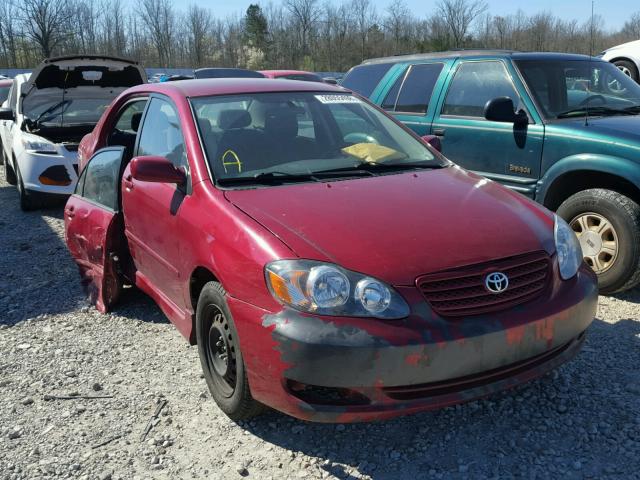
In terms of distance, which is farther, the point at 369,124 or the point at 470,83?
the point at 470,83

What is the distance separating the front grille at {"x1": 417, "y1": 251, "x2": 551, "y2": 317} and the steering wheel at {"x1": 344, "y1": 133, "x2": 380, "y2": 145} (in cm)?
148

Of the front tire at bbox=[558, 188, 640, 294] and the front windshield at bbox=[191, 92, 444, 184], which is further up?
the front windshield at bbox=[191, 92, 444, 184]

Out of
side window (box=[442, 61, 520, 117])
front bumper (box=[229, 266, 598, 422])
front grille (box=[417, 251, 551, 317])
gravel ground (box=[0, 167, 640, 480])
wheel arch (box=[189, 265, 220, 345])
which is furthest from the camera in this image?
side window (box=[442, 61, 520, 117])

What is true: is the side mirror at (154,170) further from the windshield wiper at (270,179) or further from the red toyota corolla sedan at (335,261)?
the windshield wiper at (270,179)

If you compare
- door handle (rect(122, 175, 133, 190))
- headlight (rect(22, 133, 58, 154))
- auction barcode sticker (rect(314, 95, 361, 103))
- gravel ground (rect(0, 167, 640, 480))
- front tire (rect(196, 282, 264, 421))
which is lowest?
gravel ground (rect(0, 167, 640, 480))

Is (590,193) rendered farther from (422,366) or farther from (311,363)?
(311,363)

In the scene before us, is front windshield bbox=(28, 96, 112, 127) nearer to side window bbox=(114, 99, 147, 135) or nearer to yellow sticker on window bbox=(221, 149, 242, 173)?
side window bbox=(114, 99, 147, 135)

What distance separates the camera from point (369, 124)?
404 cm

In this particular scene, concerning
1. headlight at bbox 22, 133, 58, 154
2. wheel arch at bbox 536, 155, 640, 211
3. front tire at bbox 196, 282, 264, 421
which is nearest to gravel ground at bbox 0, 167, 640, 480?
front tire at bbox 196, 282, 264, 421

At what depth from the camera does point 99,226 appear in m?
4.30

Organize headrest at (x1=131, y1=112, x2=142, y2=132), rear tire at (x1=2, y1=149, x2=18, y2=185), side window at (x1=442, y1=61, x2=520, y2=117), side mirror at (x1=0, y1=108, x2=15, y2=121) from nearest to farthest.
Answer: headrest at (x1=131, y1=112, x2=142, y2=132) < side window at (x1=442, y1=61, x2=520, y2=117) < side mirror at (x1=0, y1=108, x2=15, y2=121) < rear tire at (x1=2, y1=149, x2=18, y2=185)

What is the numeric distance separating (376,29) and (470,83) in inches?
2369

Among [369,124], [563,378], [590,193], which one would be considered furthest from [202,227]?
[590,193]

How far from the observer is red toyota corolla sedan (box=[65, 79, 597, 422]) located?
2410 millimetres
